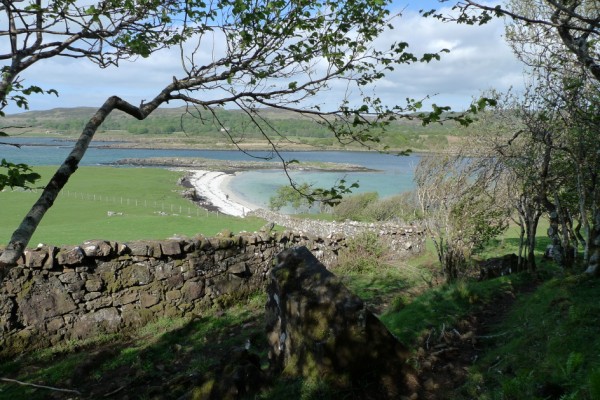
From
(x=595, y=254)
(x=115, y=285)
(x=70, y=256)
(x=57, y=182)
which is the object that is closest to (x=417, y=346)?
(x=595, y=254)

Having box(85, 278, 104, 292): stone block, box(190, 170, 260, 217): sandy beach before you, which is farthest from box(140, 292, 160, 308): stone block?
box(190, 170, 260, 217): sandy beach

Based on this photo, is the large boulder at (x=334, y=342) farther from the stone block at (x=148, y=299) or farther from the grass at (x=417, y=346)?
the stone block at (x=148, y=299)

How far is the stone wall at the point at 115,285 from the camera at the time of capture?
10.2 metres

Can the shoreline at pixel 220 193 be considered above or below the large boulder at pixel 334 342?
below

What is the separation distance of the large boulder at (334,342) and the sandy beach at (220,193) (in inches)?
1627

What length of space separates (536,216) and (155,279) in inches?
454

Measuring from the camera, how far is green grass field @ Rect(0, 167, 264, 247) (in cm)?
2266

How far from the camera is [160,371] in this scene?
8508 millimetres

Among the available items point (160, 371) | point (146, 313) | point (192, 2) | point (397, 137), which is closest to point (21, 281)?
point (146, 313)

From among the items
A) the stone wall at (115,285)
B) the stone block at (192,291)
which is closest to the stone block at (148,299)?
the stone wall at (115,285)

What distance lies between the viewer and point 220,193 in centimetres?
7462

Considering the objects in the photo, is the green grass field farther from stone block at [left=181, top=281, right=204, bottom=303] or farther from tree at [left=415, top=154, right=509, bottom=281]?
tree at [left=415, top=154, right=509, bottom=281]

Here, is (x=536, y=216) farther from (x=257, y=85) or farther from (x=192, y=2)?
(x=192, y=2)

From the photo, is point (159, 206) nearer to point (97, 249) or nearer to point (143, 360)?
point (97, 249)
